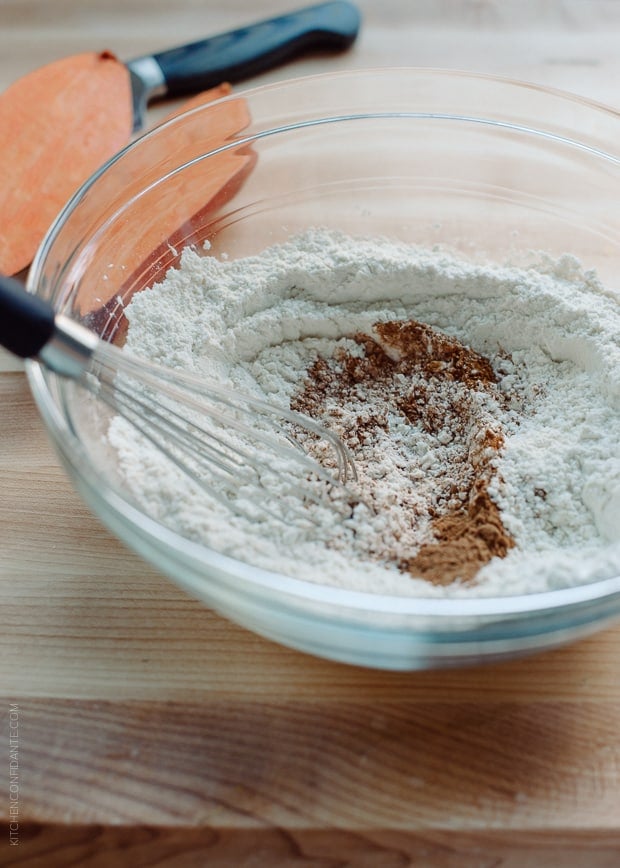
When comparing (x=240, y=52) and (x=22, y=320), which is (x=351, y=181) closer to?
(x=240, y=52)

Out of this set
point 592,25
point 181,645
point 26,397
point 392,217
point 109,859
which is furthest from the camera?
point 592,25

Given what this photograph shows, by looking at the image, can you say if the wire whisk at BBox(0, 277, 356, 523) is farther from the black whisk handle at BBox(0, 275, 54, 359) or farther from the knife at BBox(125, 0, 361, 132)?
the knife at BBox(125, 0, 361, 132)

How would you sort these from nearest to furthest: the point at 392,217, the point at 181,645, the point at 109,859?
the point at 109,859 → the point at 181,645 → the point at 392,217

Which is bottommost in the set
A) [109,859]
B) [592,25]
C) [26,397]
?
[109,859]

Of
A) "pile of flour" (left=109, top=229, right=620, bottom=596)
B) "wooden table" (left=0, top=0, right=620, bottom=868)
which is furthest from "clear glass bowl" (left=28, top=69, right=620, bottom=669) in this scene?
"wooden table" (left=0, top=0, right=620, bottom=868)

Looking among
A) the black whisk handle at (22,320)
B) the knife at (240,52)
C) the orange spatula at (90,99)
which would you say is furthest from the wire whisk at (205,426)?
the knife at (240,52)

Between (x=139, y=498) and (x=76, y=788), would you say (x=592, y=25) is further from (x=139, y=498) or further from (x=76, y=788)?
(x=76, y=788)

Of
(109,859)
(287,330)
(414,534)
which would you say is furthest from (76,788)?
(287,330)
